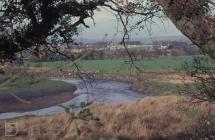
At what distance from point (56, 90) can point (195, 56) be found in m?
45.4

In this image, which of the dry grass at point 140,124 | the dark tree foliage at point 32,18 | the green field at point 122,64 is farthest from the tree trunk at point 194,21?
the dry grass at point 140,124

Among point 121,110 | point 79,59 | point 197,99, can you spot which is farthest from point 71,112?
point 121,110

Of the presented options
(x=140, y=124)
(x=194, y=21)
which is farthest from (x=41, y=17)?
(x=140, y=124)

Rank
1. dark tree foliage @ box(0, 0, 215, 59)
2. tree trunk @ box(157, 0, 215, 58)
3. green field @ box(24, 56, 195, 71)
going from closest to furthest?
green field @ box(24, 56, 195, 71) → tree trunk @ box(157, 0, 215, 58) → dark tree foliage @ box(0, 0, 215, 59)

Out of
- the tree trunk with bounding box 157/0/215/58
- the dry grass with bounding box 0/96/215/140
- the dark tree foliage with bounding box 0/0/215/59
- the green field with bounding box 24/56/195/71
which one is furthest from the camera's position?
the dry grass with bounding box 0/96/215/140

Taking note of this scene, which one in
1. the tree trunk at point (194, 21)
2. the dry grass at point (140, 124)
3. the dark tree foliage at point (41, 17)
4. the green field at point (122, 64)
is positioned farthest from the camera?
the dry grass at point (140, 124)

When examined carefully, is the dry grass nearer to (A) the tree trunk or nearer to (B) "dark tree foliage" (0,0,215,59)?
(B) "dark tree foliage" (0,0,215,59)

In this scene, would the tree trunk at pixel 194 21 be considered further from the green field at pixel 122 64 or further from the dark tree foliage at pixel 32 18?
the dark tree foliage at pixel 32 18

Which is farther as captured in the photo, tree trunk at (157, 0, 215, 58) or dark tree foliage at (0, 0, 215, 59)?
dark tree foliage at (0, 0, 215, 59)

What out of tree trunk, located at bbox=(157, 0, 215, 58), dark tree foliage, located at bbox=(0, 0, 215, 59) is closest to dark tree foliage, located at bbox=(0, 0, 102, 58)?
dark tree foliage, located at bbox=(0, 0, 215, 59)

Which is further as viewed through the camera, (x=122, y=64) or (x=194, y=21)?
(x=122, y=64)

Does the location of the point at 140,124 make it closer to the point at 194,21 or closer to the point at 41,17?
the point at 41,17

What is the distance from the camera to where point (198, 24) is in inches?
179

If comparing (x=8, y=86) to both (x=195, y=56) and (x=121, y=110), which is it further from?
(x=121, y=110)
